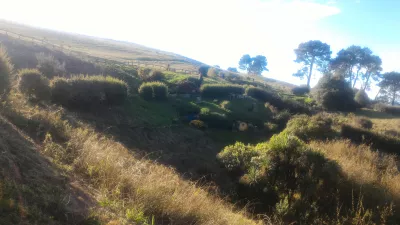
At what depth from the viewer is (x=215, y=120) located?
25.8 meters

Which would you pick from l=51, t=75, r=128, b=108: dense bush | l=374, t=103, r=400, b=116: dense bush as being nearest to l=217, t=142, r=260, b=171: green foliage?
l=51, t=75, r=128, b=108: dense bush

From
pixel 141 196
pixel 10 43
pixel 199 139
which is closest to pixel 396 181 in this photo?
pixel 141 196

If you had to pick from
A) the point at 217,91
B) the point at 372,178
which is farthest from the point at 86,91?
the point at 372,178

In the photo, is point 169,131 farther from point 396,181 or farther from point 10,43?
point 10,43

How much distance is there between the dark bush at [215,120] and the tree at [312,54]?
33384 millimetres

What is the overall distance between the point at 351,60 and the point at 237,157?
150 feet

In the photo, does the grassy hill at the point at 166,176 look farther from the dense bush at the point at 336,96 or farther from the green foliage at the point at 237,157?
the dense bush at the point at 336,96

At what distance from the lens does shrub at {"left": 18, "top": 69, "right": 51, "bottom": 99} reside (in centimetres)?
1470

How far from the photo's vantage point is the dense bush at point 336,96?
33.1 meters

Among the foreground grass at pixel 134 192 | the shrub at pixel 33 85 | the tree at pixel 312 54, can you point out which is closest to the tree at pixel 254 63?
the tree at pixel 312 54

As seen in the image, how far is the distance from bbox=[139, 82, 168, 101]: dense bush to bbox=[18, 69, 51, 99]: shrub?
41.2 ft

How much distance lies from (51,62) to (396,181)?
26.5m

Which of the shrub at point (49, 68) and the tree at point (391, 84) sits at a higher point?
the tree at point (391, 84)

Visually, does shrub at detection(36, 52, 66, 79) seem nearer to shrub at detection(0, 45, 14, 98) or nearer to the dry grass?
shrub at detection(0, 45, 14, 98)
